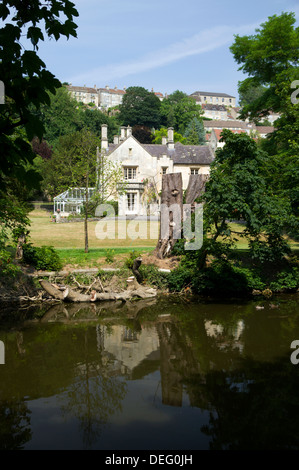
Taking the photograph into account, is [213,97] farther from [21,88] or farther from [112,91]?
[21,88]

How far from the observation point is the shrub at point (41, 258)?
15.7m

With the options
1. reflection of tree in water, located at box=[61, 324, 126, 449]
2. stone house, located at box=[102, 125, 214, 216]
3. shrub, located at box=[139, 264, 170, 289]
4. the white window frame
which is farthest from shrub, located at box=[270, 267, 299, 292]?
the white window frame

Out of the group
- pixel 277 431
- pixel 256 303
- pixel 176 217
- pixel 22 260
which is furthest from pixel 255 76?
pixel 277 431

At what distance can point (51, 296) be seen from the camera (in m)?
15.1

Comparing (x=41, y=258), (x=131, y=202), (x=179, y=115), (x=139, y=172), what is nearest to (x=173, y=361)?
(x=41, y=258)

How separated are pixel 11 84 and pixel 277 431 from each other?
6120 millimetres

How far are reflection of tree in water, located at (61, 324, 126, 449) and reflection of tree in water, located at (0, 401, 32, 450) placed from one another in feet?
2.30

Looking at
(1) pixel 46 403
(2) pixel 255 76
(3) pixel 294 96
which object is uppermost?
(2) pixel 255 76

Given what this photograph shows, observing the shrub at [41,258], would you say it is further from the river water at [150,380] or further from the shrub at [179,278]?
the shrub at [179,278]

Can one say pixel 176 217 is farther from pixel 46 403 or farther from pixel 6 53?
pixel 6 53

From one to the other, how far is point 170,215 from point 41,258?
19.0 feet

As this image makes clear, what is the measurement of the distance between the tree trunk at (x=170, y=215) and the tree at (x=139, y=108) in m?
72.5

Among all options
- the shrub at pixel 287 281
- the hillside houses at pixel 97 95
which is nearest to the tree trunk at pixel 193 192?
the shrub at pixel 287 281

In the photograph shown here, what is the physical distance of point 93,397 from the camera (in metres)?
7.38
